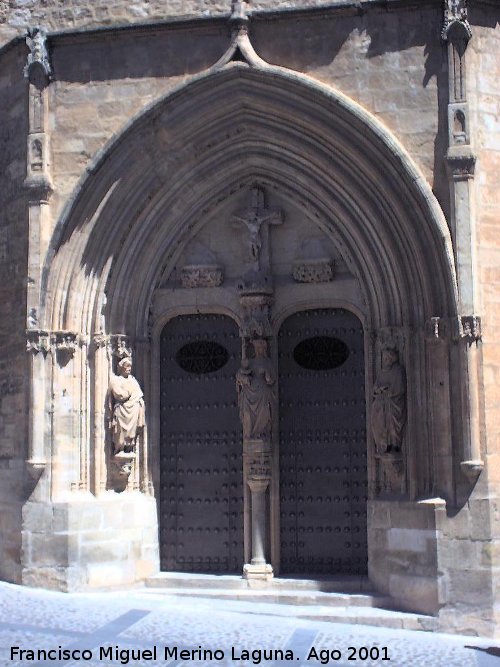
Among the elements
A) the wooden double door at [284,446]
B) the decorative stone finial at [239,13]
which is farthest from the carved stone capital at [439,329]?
the decorative stone finial at [239,13]

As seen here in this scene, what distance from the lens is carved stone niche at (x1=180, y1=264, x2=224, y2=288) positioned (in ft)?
33.9

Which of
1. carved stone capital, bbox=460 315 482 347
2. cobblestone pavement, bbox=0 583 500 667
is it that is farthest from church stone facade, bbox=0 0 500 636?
cobblestone pavement, bbox=0 583 500 667

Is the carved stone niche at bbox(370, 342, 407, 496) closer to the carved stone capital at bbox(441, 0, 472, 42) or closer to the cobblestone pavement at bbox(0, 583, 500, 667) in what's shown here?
the cobblestone pavement at bbox(0, 583, 500, 667)

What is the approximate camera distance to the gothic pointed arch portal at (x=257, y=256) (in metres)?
9.23

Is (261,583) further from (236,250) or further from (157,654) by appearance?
(236,250)

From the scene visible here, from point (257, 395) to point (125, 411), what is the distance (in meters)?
1.40

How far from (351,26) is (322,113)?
922 mm

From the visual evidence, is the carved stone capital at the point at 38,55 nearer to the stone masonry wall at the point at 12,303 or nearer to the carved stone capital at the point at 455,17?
the stone masonry wall at the point at 12,303

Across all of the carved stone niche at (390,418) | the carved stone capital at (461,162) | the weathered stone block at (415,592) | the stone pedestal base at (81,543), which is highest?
the carved stone capital at (461,162)

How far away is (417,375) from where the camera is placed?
920 cm

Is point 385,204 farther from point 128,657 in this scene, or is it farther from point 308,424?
point 128,657

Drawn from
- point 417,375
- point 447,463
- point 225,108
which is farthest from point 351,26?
point 447,463

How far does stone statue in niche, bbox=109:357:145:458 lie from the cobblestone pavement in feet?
5.06

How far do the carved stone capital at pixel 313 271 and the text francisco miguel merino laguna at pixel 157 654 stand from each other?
156 inches
